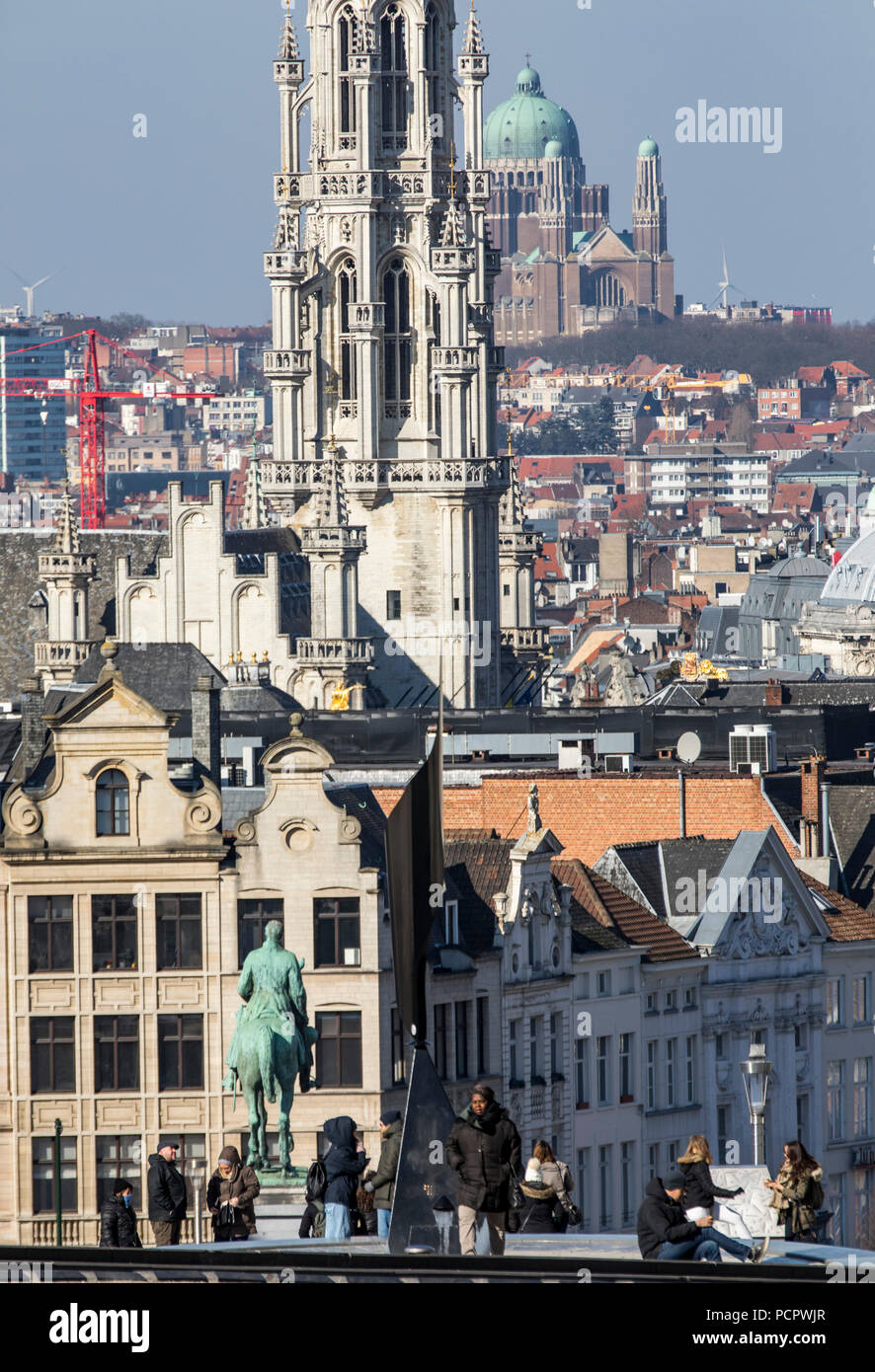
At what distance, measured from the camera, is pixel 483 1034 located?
61.4m

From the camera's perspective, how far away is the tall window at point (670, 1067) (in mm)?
65750

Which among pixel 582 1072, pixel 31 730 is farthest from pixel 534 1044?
pixel 31 730

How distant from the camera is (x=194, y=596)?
13850cm

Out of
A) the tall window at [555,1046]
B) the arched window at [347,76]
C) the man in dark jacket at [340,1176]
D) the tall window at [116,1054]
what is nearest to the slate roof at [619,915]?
the tall window at [555,1046]

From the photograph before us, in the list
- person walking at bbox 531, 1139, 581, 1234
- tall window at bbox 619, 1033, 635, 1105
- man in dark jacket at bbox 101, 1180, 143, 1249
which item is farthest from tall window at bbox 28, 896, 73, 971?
person walking at bbox 531, 1139, 581, 1234

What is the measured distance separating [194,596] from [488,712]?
96.5 feet

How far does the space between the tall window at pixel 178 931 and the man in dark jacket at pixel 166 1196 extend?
2253cm

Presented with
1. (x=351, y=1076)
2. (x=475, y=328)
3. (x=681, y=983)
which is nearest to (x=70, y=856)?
(x=351, y=1076)

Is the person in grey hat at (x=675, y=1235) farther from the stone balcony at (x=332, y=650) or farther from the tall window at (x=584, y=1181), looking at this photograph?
the stone balcony at (x=332, y=650)

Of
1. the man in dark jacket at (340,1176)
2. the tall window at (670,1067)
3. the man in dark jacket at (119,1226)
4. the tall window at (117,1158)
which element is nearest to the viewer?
the man in dark jacket at (340,1176)

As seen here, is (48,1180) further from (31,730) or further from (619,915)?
(31,730)

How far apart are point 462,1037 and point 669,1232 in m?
29.3

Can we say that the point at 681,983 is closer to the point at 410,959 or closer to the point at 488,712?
the point at 410,959

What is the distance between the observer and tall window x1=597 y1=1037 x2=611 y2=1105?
2516 inches
